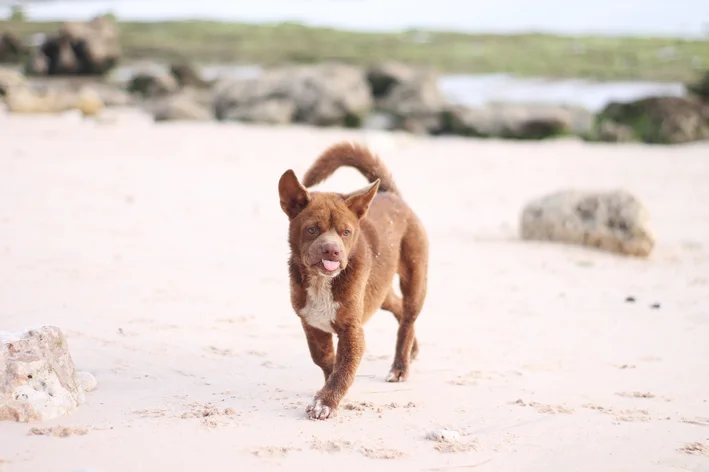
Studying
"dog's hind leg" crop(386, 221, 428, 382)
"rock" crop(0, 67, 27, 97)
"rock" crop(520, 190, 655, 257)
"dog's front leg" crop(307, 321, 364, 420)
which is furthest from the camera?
"rock" crop(0, 67, 27, 97)

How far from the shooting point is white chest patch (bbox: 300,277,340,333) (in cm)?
523

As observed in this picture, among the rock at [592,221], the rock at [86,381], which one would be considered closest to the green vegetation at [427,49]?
the rock at [592,221]

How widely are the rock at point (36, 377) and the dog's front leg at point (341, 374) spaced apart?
1.23 meters

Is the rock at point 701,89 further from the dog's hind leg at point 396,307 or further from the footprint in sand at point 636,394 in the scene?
the footprint in sand at point 636,394

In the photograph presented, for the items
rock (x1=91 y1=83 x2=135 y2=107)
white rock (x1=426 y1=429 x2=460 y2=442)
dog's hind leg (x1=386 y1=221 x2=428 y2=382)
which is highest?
dog's hind leg (x1=386 y1=221 x2=428 y2=382)

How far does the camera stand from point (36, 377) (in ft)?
15.1

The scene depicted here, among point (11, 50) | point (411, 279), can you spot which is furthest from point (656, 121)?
point (11, 50)

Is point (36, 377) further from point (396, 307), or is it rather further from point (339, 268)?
point (396, 307)

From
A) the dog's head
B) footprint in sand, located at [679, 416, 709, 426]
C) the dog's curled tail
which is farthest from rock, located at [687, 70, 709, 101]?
the dog's head

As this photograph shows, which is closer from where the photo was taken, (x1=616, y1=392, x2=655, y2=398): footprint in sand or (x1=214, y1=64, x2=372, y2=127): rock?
(x1=616, y1=392, x2=655, y2=398): footprint in sand

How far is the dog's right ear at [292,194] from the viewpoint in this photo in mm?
5090

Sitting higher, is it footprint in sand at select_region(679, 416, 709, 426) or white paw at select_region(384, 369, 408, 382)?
footprint in sand at select_region(679, 416, 709, 426)

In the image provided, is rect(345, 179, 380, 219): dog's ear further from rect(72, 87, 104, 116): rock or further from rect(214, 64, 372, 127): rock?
rect(214, 64, 372, 127): rock

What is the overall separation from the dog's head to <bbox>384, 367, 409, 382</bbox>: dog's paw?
3.52 feet
